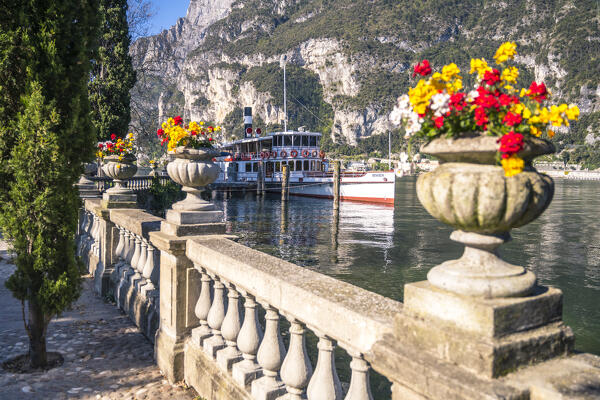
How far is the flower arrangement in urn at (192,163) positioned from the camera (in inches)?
169

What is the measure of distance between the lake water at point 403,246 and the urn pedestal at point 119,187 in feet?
25.0

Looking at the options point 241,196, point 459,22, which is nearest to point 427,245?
point 241,196

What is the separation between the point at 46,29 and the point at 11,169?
4.05 feet

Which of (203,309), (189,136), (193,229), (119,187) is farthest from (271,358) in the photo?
(119,187)

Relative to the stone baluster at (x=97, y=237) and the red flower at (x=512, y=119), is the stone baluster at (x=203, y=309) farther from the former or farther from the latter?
the stone baluster at (x=97, y=237)

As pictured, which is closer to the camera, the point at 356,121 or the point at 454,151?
the point at 454,151

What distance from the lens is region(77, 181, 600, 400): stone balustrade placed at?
1.60 m

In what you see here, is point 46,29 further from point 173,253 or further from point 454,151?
point 454,151

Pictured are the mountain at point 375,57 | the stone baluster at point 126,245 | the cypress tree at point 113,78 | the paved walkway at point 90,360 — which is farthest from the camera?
the mountain at point 375,57

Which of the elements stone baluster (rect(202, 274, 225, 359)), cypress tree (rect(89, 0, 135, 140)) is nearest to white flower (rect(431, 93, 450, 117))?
stone baluster (rect(202, 274, 225, 359))

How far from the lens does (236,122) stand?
542 ft

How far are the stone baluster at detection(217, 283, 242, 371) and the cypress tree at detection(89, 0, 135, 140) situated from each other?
19.9 meters

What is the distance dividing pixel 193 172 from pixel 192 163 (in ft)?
0.27

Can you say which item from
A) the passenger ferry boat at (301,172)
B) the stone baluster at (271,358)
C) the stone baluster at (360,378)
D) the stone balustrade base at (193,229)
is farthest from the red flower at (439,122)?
the passenger ferry boat at (301,172)
